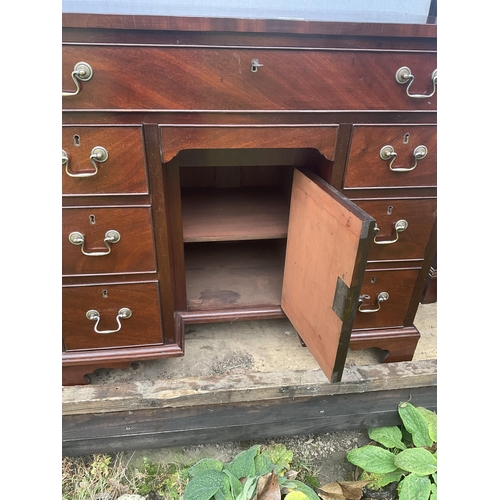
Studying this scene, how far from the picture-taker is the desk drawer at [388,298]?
107cm

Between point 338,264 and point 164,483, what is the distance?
80 centimetres

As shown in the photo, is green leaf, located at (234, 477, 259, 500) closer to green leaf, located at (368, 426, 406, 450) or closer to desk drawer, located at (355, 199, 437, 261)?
green leaf, located at (368, 426, 406, 450)

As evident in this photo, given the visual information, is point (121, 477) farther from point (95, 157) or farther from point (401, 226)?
point (401, 226)

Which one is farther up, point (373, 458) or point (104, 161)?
point (104, 161)

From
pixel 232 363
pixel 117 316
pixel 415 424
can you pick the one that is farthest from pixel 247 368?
pixel 415 424

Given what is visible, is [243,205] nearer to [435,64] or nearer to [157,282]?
[157,282]

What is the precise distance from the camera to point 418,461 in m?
1.03

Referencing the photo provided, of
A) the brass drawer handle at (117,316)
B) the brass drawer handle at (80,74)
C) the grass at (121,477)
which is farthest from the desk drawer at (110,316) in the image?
the brass drawer handle at (80,74)

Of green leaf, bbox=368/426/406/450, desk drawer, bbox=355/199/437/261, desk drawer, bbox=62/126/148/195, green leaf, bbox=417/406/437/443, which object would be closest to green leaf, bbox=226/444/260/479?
green leaf, bbox=368/426/406/450

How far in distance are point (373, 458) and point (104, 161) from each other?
1059 millimetres

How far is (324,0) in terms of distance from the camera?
0.98m

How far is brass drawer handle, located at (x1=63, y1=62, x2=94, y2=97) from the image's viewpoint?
0.73 m

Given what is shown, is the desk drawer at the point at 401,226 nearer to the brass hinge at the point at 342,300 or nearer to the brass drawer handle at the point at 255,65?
the brass hinge at the point at 342,300

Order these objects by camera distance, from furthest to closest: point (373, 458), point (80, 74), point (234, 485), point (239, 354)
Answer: point (239, 354)
point (373, 458)
point (234, 485)
point (80, 74)
